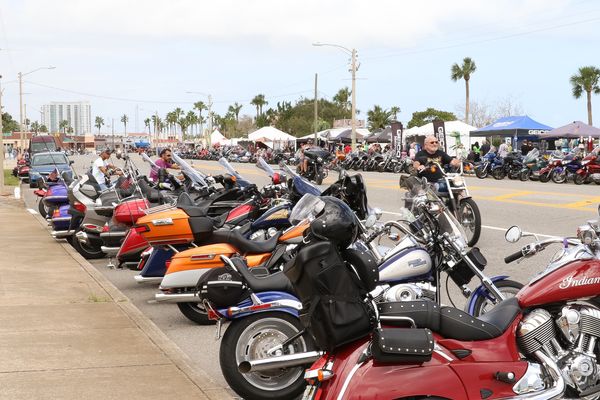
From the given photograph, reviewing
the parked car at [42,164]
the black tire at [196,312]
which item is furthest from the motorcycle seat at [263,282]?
the parked car at [42,164]

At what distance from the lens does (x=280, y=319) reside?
5.45 meters

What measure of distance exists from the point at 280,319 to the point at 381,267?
98 centimetres

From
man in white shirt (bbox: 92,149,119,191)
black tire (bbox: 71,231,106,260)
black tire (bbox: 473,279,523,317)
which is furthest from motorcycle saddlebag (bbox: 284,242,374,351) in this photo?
man in white shirt (bbox: 92,149,119,191)

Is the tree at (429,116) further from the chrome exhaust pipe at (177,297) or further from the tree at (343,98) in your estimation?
the chrome exhaust pipe at (177,297)

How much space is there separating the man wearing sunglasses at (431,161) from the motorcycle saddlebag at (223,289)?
7.34 m

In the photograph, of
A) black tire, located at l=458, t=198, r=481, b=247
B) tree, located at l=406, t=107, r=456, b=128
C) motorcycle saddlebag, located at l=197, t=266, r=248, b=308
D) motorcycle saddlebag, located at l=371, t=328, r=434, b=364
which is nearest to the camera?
motorcycle saddlebag, located at l=371, t=328, r=434, b=364

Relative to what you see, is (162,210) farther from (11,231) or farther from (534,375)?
(11,231)

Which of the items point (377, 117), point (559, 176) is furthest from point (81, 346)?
point (377, 117)

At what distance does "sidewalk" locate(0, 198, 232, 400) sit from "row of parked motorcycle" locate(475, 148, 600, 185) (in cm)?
2053

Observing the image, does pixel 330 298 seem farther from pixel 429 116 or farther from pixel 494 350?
pixel 429 116

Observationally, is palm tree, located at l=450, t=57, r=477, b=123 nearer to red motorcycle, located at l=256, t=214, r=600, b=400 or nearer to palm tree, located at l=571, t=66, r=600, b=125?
palm tree, located at l=571, t=66, r=600, b=125

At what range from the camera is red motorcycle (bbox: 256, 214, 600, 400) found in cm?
395

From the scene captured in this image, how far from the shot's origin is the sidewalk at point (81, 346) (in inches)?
219

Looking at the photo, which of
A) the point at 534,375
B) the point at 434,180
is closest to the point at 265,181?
the point at 434,180
